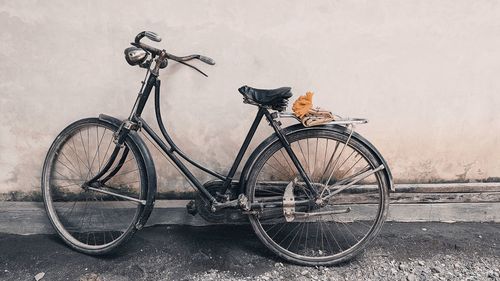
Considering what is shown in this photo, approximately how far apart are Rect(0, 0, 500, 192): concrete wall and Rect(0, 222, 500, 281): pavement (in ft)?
2.40

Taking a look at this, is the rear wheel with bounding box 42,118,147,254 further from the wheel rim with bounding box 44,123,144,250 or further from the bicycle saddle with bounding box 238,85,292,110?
the bicycle saddle with bounding box 238,85,292,110

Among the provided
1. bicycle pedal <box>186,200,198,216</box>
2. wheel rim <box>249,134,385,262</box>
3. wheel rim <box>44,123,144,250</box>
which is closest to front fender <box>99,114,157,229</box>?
bicycle pedal <box>186,200,198,216</box>

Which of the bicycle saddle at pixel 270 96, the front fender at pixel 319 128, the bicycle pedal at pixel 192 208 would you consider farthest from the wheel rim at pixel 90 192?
the bicycle saddle at pixel 270 96

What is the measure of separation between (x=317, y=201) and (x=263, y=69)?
139cm

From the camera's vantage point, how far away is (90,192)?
13.6 feet

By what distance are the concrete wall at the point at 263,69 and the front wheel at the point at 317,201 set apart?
0.46m

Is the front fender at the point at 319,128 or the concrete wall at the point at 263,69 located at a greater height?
the concrete wall at the point at 263,69

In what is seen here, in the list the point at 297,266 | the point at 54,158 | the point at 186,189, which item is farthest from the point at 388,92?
the point at 54,158

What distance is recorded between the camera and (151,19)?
3.84 metres

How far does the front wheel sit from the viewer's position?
3.55 metres

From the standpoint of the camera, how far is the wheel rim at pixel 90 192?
13.7 feet

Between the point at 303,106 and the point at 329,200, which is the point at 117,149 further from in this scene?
the point at 329,200

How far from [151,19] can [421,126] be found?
2908 millimetres

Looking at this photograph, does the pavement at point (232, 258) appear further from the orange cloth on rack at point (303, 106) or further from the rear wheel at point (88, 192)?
the orange cloth on rack at point (303, 106)
